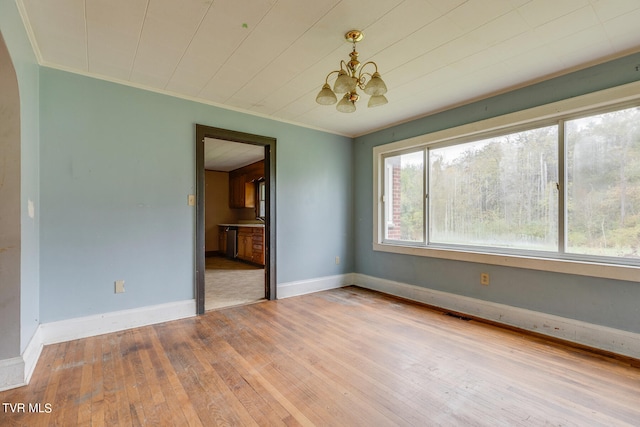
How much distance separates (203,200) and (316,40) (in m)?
2.03

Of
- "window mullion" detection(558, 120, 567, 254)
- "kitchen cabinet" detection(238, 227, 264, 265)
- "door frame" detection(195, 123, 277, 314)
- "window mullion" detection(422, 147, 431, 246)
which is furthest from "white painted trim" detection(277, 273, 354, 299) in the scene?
"window mullion" detection(558, 120, 567, 254)

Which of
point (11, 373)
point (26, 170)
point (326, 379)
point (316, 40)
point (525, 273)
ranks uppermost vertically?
point (316, 40)

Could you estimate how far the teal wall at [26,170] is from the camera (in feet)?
5.60

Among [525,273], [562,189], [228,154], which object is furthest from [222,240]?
[562,189]

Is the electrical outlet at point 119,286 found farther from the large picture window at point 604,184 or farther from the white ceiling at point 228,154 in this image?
the large picture window at point 604,184

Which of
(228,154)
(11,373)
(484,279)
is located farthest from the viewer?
(228,154)

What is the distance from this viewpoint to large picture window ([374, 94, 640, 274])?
2.35 metres

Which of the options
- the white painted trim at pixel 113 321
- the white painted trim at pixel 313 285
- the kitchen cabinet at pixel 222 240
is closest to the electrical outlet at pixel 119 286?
the white painted trim at pixel 113 321

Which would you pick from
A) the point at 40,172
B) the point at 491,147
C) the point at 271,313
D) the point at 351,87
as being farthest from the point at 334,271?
the point at 40,172

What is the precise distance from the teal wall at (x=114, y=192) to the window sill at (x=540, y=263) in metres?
2.70

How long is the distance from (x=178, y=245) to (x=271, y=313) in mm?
1247

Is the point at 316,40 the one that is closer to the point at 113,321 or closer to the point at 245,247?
the point at 113,321

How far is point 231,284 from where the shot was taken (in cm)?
462

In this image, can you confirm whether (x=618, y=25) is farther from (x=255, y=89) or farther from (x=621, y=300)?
(x=255, y=89)
